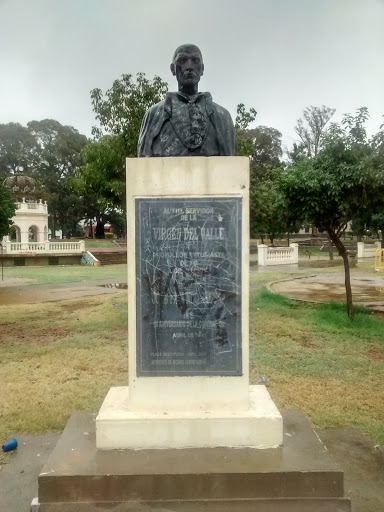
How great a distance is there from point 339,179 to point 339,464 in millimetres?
6745

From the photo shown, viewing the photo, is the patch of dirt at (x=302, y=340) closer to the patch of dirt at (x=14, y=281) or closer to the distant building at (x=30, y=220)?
the patch of dirt at (x=14, y=281)

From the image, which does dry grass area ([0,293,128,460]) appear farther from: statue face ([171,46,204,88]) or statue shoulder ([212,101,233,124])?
statue face ([171,46,204,88])

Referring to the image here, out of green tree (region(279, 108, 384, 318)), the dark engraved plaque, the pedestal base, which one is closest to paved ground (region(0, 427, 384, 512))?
the pedestal base

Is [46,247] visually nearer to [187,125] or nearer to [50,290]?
[50,290]

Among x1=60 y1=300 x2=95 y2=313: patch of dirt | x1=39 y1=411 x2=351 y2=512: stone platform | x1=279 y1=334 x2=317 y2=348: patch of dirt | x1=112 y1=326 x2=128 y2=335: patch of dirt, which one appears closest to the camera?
x1=39 y1=411 x2=351 y2=512: stone platform

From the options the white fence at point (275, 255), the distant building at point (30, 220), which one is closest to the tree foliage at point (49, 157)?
the distant building at point (30, 220)

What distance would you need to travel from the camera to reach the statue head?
141 inches

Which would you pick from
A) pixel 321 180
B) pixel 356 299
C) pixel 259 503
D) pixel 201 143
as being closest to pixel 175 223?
pixel 201 143

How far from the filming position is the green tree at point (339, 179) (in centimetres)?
931

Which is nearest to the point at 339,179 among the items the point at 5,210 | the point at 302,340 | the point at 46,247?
the point at 302,340

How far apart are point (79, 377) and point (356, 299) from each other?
9.54m

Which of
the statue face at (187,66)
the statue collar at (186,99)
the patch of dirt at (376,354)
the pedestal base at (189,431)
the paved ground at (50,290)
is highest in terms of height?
the statue face at (187,66)

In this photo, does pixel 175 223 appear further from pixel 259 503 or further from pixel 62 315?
pixel 62 315

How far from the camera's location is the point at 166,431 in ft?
11.0
